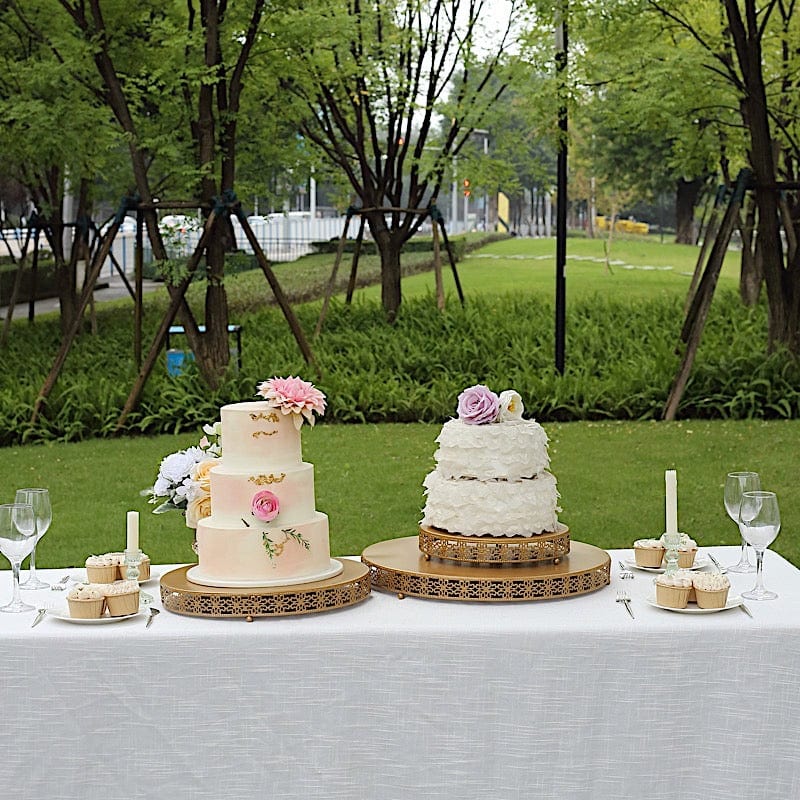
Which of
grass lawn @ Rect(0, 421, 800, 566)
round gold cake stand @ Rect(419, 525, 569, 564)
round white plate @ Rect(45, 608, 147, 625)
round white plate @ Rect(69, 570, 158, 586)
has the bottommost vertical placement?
grass lawn @ Rect(0, 421, 800, 566)

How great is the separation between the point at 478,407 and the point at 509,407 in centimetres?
10

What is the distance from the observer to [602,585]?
10.7 feet

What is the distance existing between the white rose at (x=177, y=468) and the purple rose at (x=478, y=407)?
71cm

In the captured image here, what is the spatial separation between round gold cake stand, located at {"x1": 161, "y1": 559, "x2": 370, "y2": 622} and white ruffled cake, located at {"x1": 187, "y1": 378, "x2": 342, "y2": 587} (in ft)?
0.19

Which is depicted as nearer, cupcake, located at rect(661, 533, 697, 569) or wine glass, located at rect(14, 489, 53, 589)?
wine glass, located at rect(14, 489, 53, 589)

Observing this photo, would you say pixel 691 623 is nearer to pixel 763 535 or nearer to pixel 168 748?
pixel 763 535

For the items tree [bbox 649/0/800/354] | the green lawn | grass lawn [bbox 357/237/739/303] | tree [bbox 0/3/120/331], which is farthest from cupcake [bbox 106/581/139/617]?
grass lawn [bbox 357/237/739/303]

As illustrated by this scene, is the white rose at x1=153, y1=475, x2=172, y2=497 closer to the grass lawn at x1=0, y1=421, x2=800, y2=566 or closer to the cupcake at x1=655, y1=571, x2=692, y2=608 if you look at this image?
the cupcake at x1=655, y1=571, x2=692, y2=608

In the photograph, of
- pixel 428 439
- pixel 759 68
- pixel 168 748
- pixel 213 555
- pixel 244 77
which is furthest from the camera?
pixel 244 77

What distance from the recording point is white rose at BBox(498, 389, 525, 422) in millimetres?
3283

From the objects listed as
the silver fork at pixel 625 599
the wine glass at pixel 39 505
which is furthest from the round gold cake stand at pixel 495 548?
the wine glass at pixel 39 505

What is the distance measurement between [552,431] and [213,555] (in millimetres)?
7060

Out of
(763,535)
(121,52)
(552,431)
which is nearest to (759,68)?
(552,431)

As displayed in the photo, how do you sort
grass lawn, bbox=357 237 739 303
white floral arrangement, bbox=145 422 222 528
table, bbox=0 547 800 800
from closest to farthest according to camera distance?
table, bbox=0 547 800 800 → white floral arrangement, bbox=145 422 222 528 → grass lawn, bbox=357 237 739 303
